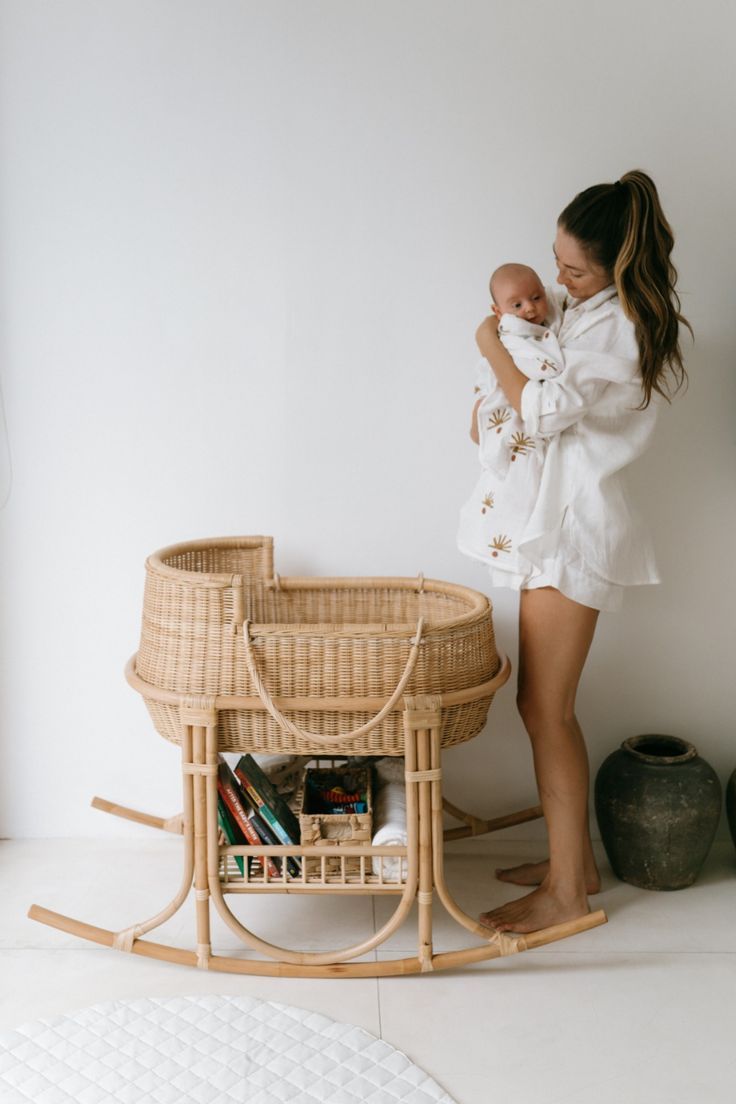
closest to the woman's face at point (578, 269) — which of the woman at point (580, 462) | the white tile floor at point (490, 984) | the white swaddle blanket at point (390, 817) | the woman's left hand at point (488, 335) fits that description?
the woman at point (580, 462)

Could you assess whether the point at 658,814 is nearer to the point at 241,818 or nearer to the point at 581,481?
the point at 581,481

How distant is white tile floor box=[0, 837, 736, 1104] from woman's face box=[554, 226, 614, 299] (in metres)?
1.26

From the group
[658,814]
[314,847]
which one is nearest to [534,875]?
[658,814]

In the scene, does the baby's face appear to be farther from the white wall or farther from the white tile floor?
the white tile floor

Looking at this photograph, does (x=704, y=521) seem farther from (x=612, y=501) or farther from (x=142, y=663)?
(x=142, y=663)

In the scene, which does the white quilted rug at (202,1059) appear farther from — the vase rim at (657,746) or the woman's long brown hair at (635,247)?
the woman's long brown hair at (635,247)

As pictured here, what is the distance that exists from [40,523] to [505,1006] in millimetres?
1431

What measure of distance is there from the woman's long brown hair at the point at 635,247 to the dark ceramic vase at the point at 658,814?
0.86 m

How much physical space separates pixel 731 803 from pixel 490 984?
78 centimetres

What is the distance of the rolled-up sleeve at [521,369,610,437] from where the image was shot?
1860mm

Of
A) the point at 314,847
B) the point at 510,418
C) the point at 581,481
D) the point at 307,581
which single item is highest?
the point at 510,418

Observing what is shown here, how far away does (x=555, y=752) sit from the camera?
2.11 m

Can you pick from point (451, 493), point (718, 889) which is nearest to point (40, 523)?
point (451, 493)

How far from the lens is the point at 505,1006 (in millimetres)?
1841
